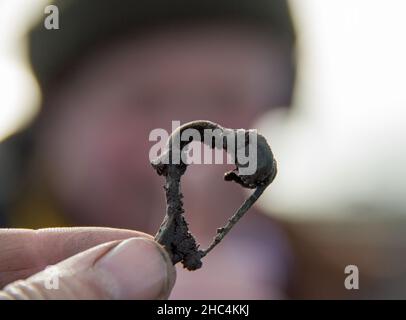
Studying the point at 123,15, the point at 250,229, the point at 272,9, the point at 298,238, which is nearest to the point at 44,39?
the point at 123,15

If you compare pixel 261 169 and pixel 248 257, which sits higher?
pixel 261 169

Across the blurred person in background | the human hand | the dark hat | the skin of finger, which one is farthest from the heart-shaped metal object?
the dark hat

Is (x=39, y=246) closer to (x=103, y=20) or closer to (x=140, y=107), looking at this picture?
(x=140, y=107)

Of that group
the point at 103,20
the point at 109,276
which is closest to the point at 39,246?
the point at 109,276

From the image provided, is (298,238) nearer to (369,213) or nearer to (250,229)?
(250,229)

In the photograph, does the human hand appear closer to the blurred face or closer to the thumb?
the thumb
